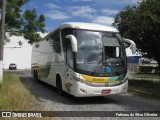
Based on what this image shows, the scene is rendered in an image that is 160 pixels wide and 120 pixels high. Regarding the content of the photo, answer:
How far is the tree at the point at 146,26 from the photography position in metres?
18.9

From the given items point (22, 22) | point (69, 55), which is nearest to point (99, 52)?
point (69, 55)

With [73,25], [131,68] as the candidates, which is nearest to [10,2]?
[73,25]

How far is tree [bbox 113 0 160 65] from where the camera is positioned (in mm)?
18859

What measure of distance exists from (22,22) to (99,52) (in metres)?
18.4

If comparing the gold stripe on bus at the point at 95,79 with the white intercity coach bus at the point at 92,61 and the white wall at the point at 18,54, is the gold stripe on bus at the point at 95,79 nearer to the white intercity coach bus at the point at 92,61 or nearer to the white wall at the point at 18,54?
the white intercity coach bus at the point at 92,61

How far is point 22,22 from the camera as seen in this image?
2973cm

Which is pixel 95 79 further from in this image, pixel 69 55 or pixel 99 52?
pixel 69 55

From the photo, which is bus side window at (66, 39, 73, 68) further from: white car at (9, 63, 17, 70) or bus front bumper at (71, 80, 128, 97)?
white car at (9, 63, 17, 70)

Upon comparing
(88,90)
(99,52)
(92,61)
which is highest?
(99,52)

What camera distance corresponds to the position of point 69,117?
9734 mm

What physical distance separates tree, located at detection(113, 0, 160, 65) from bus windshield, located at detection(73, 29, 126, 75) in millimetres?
5418

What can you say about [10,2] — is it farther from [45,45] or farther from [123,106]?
[123,106]

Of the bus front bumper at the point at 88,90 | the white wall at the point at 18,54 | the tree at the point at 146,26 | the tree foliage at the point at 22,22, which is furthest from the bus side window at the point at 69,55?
the white wall at the point at 18,54

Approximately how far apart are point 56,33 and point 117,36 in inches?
142
